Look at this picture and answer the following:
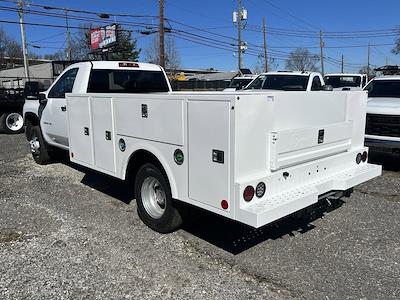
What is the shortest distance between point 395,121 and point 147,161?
5.31 metres

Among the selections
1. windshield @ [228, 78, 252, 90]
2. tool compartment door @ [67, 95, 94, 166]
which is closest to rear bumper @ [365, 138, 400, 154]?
tool compartment door @ [67, 95, 94, 166]

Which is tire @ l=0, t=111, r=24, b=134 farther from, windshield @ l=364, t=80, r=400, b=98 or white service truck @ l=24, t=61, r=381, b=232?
windshield @ l=364, t=80, r=400, b=98

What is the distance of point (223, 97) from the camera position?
11.3ft

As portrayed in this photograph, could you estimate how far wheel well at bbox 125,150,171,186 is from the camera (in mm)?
4545

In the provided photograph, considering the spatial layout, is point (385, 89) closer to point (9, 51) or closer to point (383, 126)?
point (383, 126)

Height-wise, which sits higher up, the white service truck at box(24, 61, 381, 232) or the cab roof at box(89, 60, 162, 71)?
the cab roof at box(89, 60, 162, 71)

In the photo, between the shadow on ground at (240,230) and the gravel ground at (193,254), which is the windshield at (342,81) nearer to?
the gravel ground at (193,254)

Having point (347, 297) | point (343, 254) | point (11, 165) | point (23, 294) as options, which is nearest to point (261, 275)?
point (347, 297)

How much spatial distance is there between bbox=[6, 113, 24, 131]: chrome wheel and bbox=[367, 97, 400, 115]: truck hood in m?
12.7

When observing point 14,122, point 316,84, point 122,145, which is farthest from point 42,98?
point 14,122

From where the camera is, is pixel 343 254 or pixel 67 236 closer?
pixel 343 254

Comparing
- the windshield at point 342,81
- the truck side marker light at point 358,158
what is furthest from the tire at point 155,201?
the windshield at point 342,81

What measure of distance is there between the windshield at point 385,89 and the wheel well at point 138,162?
6.73 meters

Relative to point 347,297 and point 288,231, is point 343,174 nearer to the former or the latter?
point 288,231
